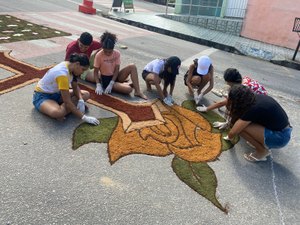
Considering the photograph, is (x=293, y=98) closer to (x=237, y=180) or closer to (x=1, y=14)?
(x=237, y=180)

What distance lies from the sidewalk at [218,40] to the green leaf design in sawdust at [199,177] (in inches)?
341

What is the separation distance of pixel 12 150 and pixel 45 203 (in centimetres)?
91

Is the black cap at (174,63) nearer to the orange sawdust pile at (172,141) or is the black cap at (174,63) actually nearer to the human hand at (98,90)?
the orange sawdust pile at (172,141)

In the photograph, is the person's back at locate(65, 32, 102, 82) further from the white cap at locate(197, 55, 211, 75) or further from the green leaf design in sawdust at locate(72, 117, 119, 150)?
the white cap at locate(197, 55, 211, 75)

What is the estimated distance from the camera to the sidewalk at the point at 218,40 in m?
11.3

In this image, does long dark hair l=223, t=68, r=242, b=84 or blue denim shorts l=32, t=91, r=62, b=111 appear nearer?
blue denim shorts l=32, t=91, r=62, b=111

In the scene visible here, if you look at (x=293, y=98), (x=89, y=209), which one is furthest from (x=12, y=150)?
(x=293, y=98)

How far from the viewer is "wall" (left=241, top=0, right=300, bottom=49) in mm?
12672

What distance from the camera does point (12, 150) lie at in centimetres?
324

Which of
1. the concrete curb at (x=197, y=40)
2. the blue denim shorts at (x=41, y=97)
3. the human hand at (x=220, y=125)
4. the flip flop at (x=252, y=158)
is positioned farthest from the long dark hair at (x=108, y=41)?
the concrete curb at (x=197, y=40)

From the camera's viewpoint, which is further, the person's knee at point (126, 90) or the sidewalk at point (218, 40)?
the sidewalk at point (218, 40)

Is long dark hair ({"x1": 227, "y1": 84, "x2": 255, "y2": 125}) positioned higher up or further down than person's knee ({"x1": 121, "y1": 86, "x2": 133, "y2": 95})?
higher up

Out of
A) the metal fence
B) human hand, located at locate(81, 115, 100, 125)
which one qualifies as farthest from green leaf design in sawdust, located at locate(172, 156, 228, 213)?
the metal fence

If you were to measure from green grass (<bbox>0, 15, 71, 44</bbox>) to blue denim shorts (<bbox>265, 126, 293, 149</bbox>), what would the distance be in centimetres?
594
